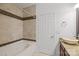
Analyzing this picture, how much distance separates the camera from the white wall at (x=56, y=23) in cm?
86

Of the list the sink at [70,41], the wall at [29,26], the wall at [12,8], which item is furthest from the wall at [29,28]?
the sink at [70,41]

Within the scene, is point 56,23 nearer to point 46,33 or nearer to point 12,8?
point 46,33

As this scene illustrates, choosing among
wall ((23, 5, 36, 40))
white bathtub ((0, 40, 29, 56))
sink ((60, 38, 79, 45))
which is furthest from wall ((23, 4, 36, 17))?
sink ((60, 38, 79, 45))

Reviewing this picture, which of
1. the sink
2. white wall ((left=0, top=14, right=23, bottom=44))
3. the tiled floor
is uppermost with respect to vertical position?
white wall ((left=0, top=14, right=23, bottom=44))

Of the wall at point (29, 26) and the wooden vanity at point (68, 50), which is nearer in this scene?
the wooden vanity at point (68, 50)

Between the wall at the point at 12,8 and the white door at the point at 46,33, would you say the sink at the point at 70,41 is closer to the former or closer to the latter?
the white door at the point at 46,33

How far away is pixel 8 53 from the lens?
919mm

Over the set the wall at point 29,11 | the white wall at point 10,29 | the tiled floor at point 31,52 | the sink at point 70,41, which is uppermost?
the wall at point 29,11

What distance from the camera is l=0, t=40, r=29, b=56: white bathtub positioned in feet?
2.98

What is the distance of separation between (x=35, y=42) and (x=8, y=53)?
0.28 metres

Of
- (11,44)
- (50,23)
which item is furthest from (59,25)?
(11,44)

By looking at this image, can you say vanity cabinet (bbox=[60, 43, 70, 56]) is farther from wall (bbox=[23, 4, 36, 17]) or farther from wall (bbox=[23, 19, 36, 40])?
wall (bbox=[23, 4, 36, 17])

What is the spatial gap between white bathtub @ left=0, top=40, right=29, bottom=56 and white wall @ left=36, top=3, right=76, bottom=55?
19 centimetres

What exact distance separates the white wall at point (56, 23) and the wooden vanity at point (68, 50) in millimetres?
48
